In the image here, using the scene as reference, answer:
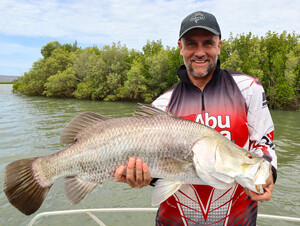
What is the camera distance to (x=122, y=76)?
1773 inches

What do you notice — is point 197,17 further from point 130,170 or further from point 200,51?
point 130,170

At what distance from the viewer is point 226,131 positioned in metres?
2.38

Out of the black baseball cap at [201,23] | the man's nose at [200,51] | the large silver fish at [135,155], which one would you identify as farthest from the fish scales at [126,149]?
the black baseball cap at [201,23]

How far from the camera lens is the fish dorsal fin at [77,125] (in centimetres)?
237

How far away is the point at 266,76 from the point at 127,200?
32.8 meters

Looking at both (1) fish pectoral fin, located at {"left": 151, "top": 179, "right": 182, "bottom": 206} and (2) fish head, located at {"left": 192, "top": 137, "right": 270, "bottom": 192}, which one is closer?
(2) fish head, located at {"left": 192, "top": 137, "right": 270, "bottom": 192}

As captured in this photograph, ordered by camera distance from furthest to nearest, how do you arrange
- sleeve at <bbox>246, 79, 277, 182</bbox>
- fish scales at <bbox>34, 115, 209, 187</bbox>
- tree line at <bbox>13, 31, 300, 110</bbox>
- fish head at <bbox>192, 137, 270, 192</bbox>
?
tree line at <bbox>13, 31, 300, 110</bbox> → sleeve at <bbox>246, 79, 277, 182</bbox> → fish scales at <bbox>34, 115, 209, 187</bbox> → fish head at <bbox>192, 137, 270, 192</bbox>

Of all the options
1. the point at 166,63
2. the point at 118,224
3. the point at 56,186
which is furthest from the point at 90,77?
the point at 118,224

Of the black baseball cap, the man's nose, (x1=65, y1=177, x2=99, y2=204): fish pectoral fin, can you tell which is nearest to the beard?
the man's nose

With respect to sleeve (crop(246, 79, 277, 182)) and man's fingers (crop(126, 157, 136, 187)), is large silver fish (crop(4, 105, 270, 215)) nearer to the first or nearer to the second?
man's fingers (crop(126, 157, 136, 187))

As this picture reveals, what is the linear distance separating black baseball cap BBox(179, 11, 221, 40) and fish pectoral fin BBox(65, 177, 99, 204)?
1945 millimetres

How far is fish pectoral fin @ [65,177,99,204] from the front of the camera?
7.25 ft

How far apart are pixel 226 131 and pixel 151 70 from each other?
129 ft

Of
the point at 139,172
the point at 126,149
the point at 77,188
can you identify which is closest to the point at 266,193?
the point at 139,172
